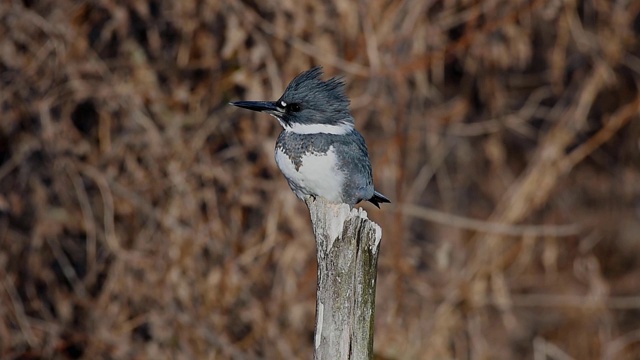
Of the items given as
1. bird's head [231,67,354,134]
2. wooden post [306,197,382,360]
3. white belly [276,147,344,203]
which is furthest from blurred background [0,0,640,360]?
wooden post [306,197,382,360]

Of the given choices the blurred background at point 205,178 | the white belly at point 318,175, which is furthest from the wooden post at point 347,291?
the blurred background at point 205,178

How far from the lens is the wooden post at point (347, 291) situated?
2512mm

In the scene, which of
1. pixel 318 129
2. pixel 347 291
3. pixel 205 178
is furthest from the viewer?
pixel 205 178

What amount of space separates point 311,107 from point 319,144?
0.53 ft

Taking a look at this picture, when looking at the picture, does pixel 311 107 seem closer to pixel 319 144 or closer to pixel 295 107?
pixel 295 107

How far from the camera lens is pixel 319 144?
121 inches

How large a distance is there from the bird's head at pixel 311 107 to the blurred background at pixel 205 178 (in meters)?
1.63

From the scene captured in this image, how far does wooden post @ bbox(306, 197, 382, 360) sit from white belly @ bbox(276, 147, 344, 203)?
0.49 meters

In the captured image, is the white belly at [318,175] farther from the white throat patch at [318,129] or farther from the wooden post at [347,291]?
the wooden post at [347,291]

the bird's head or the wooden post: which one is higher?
the bird's head

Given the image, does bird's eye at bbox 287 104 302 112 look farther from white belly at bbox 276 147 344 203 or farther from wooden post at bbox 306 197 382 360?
wooden post at bbox 306 197 382 360

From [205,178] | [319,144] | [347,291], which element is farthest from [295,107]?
[205,178]

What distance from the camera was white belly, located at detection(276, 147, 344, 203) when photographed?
3.03 meters

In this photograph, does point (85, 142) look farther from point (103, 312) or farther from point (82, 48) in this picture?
point (103, 312)
